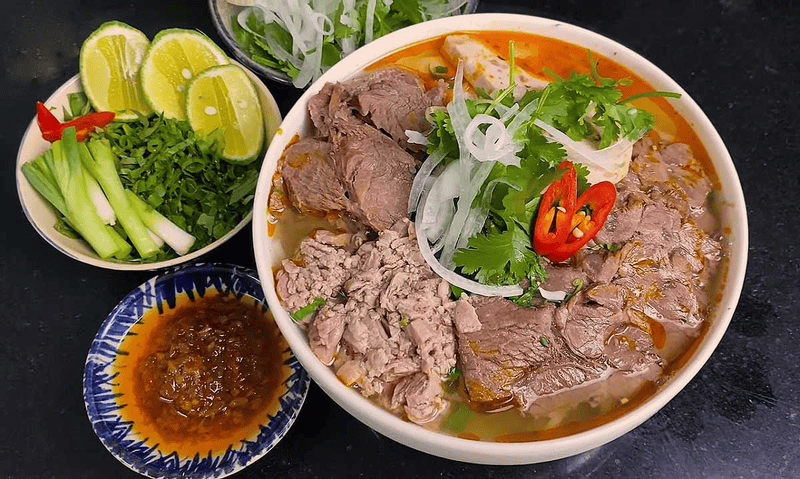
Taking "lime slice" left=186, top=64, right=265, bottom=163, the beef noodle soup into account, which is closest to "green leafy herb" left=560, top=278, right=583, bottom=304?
the beef noodle soup

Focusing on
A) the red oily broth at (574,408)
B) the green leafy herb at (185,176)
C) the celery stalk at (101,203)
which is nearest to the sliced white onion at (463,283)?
the red oily broth at (574,408)

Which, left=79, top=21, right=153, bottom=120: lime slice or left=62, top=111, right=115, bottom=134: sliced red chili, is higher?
left=79, top=21, right=153, bottom=120: lime slice

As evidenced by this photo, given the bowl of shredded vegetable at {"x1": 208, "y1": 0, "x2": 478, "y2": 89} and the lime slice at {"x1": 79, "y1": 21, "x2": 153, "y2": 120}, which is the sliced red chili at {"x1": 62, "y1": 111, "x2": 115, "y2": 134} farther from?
the bowl of shredded vegetable at {"x1": 208, "y1": 0, "x2": 478, "y2": 89}

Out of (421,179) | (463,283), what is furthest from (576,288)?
(421,179)

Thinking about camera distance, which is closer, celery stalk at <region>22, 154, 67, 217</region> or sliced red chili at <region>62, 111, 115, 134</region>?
celery stalk at <region>22, 154, 67, 217</region>

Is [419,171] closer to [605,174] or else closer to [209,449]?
[605,174]

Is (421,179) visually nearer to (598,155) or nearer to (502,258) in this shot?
(502,258)

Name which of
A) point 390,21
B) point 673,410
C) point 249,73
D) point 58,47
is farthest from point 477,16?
point 58,47
